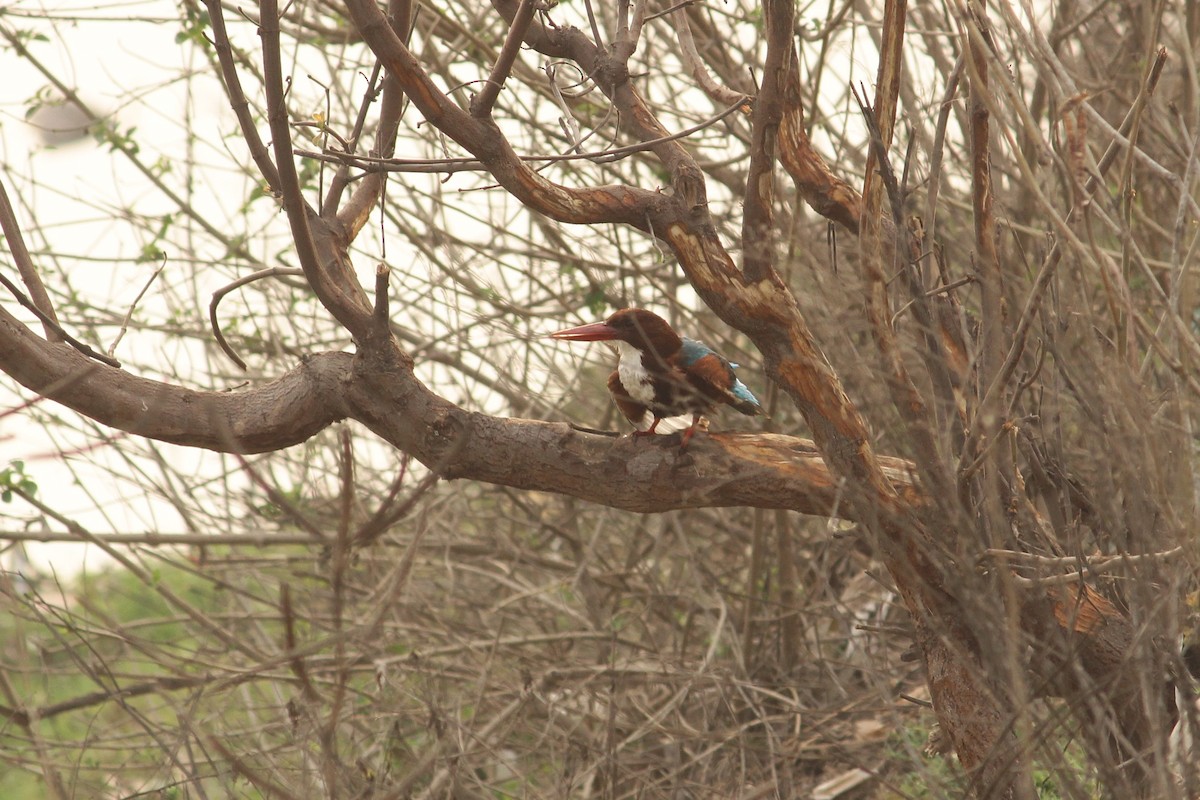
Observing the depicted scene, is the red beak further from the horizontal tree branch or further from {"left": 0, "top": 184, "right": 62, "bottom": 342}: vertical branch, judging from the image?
{"left": 0, "top": 184, "right": 62, "bottom": 342}: vertical branch

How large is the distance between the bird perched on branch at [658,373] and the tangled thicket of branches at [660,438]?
27cm

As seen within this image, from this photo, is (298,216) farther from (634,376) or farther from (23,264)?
(634,376)

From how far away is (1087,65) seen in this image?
18.0ft

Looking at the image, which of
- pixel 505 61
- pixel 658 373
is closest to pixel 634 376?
A: pixel 658 373

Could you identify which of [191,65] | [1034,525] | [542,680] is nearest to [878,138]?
[1034,525]

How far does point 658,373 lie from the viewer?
301 centimetres

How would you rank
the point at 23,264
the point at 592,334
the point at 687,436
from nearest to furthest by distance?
1. the point at 23,264
2. the point at 687,436
3. the point at 592,334

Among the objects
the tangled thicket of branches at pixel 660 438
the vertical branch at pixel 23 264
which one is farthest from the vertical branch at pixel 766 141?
the vertical branch at pixel 23 264

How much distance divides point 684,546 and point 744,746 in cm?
108

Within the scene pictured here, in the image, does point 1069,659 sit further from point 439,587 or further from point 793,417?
point 439,587

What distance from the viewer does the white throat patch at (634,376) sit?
3.05m

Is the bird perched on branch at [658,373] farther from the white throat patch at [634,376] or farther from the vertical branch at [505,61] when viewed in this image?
the vertical branch at [505,61]

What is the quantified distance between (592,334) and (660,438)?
0.61m

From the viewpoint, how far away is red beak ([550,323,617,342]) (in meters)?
3.22
